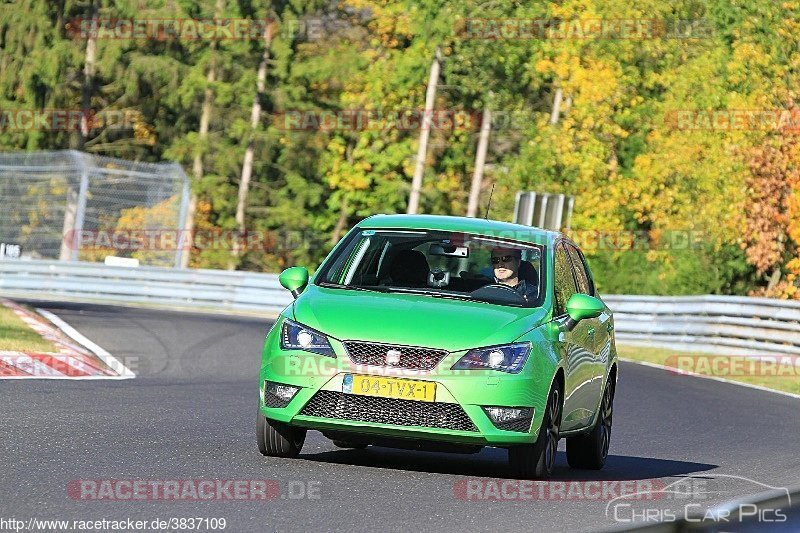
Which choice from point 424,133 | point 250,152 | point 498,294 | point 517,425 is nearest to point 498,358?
point 517,425

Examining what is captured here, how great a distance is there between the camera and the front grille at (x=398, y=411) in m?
9.81

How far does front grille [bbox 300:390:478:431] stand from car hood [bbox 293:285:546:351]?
0.33 metres

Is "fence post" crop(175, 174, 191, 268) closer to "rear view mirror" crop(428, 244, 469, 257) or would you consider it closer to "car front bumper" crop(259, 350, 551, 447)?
"rear view mirror" crop(428, 244, 469, 257)

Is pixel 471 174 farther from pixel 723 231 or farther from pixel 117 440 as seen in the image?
pixel 117 440

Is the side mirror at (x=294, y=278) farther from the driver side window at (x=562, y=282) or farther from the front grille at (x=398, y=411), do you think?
the driver side window at (x=562, y=282)

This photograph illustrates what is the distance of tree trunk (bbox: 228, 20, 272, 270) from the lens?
212 feet

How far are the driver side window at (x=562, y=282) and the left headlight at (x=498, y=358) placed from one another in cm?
85

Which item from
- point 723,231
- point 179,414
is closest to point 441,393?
point 179,414

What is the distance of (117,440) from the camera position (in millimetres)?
11172

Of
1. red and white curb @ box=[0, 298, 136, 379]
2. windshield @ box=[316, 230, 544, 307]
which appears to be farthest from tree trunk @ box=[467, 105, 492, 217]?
windshield @ box=[316, 230, 544, 307]

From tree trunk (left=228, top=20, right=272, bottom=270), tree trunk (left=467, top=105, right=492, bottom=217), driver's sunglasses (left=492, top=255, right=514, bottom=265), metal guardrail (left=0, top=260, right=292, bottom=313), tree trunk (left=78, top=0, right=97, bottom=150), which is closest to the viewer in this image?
driver's sunglasses (left=492, top=255, right=514, bottom=265)

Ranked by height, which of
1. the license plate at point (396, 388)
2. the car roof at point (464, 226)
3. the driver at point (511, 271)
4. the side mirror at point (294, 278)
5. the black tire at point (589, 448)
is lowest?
the black tire at point (589, 448)

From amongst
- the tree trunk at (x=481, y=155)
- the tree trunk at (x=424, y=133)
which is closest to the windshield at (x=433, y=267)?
the tree trunk at (x=424, y=133)

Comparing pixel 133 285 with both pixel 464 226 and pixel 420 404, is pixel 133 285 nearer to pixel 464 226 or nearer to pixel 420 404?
pixel 464 226
